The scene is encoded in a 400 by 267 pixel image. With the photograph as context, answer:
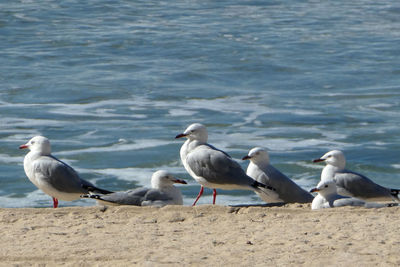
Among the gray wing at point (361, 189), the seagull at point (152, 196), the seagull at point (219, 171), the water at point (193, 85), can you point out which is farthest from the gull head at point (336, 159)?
the water at point (193, 85)

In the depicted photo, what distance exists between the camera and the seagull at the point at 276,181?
901 centimetres

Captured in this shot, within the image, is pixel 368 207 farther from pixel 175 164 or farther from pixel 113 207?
pixel 175 164

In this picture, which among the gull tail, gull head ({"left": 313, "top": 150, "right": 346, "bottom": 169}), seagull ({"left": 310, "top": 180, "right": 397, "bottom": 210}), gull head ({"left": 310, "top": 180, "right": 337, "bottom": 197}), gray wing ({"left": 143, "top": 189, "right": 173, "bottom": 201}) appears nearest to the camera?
seagull ({"left": 310, "top": 180, "right": 397, "bottom": 210})

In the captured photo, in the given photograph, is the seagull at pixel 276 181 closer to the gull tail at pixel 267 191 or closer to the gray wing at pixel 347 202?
the gull tail at pixel 267 191

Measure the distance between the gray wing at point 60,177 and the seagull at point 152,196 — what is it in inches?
13.3

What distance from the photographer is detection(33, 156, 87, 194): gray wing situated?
9.13m

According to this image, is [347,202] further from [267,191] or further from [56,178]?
[56,178]

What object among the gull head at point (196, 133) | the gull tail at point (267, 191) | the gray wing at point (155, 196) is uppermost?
the gull head at point (196, 133)

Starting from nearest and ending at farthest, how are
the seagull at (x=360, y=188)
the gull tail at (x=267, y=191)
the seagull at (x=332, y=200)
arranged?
the seagull at (x=332, y=200), the seagull at (x=360, y=188), the gull tail at (x=267, y=191)

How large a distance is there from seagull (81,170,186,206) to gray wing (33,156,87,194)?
34 centimetres

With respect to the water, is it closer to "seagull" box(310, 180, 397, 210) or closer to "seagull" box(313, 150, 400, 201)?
"seagull" box(313, 150, 400, 201)

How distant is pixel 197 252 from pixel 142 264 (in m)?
0.49

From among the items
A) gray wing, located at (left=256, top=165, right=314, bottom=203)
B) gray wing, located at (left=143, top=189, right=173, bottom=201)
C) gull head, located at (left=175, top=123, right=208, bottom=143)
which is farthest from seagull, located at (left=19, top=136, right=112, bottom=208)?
gray wing, located at (left=256, top=165, right=314, bottom=203)

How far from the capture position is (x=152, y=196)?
333 inches
